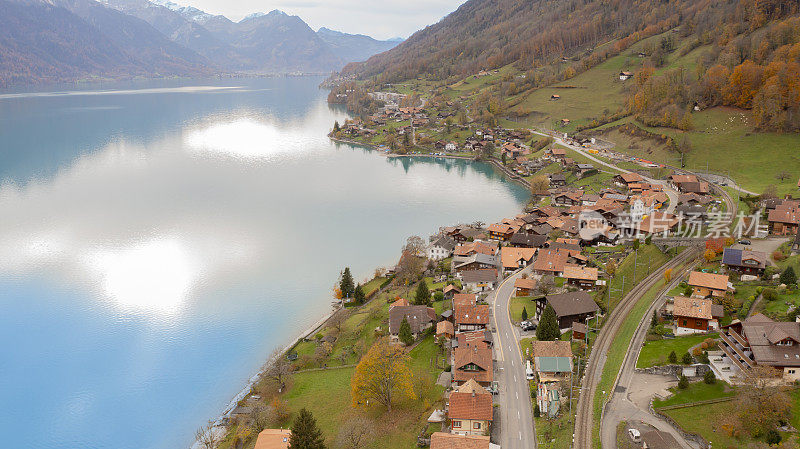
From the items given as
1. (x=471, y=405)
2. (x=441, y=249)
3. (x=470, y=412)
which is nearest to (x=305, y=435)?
(x=470, y=412)

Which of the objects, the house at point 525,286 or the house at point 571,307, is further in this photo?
the house at point 525,286

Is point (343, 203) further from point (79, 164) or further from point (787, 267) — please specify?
point (79, 164)

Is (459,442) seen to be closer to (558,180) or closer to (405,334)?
(405,334)

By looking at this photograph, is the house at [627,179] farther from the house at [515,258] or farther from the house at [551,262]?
the house at [551,262]

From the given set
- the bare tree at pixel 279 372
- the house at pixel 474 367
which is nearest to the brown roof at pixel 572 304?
the house at pixel 474 367

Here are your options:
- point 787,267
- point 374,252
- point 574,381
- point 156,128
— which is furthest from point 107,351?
point 156,128

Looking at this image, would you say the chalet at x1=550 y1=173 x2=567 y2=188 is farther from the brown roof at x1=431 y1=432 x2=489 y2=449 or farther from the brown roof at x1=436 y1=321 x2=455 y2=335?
the brown roof at x1=431 y1=432 x2=489 y2=449

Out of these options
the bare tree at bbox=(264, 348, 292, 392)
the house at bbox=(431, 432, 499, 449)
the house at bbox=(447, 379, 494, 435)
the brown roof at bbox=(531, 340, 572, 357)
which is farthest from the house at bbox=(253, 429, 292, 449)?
the brown roof at bbox=(531, 340, 572, 357)

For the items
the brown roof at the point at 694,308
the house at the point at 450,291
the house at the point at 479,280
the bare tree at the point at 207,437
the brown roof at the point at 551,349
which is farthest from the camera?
the house at the point at 479,280
